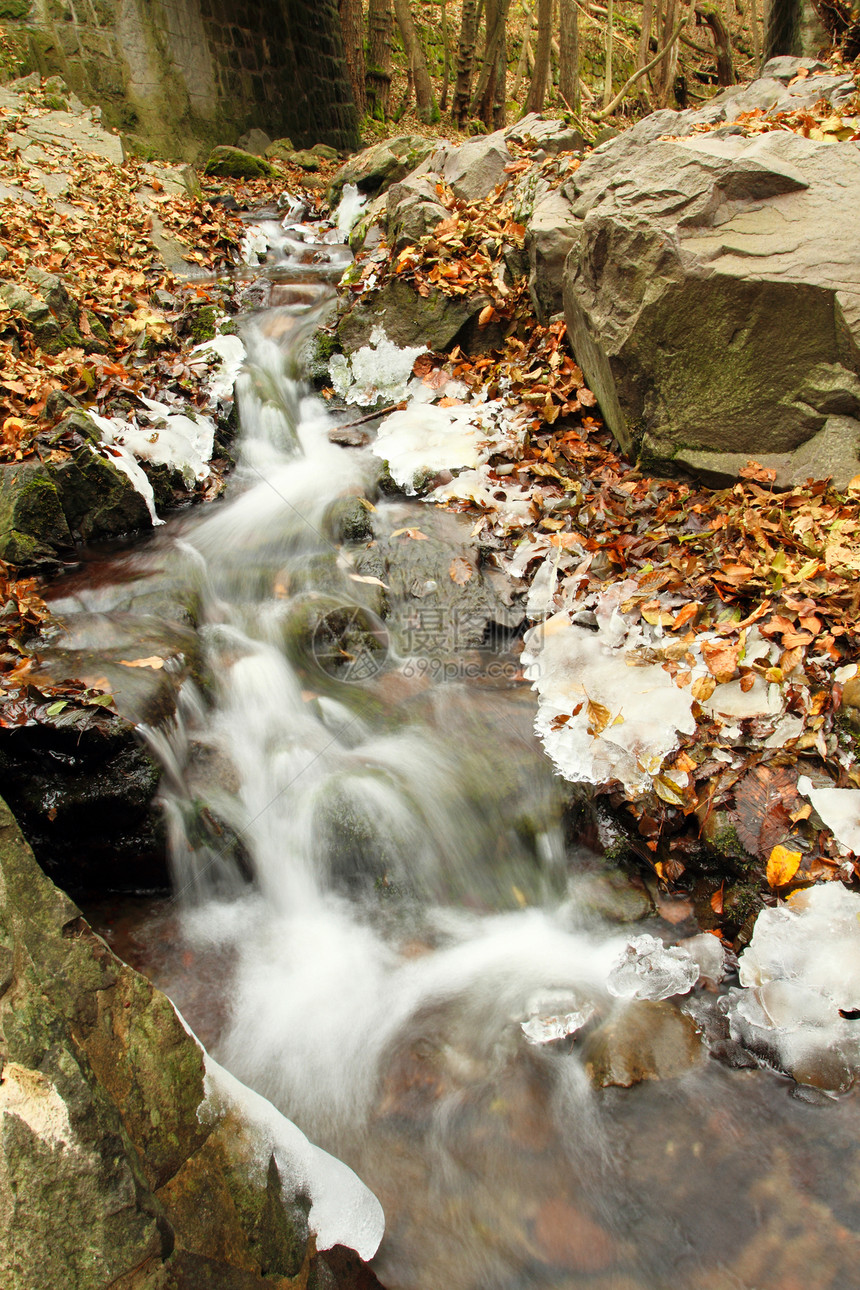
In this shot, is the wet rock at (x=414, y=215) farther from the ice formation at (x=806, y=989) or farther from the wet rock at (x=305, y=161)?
the wet rock at (x=305, y=161)

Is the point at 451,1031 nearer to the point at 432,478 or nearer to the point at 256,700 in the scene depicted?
the point at 256,700

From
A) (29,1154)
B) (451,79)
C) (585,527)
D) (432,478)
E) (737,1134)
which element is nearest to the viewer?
(29,1154)

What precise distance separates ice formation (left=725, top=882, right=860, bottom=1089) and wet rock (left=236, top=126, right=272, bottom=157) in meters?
14.5

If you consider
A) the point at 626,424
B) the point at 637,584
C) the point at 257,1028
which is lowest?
the point at 257,1028

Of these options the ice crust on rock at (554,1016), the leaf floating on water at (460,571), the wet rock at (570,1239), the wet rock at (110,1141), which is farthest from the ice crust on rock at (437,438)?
the wet rock at (570,1239)

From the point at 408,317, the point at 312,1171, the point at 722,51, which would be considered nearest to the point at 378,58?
the point at 722,51

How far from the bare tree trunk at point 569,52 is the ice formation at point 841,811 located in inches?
555

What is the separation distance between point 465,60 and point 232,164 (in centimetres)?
814

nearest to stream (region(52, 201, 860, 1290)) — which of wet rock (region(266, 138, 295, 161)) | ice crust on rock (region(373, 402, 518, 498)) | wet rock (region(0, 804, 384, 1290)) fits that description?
ice crust on rock (region(373, 402, 518, 498))

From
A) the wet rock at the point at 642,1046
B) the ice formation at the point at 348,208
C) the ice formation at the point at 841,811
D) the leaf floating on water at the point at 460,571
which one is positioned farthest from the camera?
the ice formation at the point at 348,208

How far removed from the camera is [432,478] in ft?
18.0

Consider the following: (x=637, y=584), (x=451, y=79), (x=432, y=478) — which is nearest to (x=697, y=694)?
(x=637, y=584)

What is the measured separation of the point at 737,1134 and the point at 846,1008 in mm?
599

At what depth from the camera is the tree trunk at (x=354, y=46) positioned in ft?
49.8
